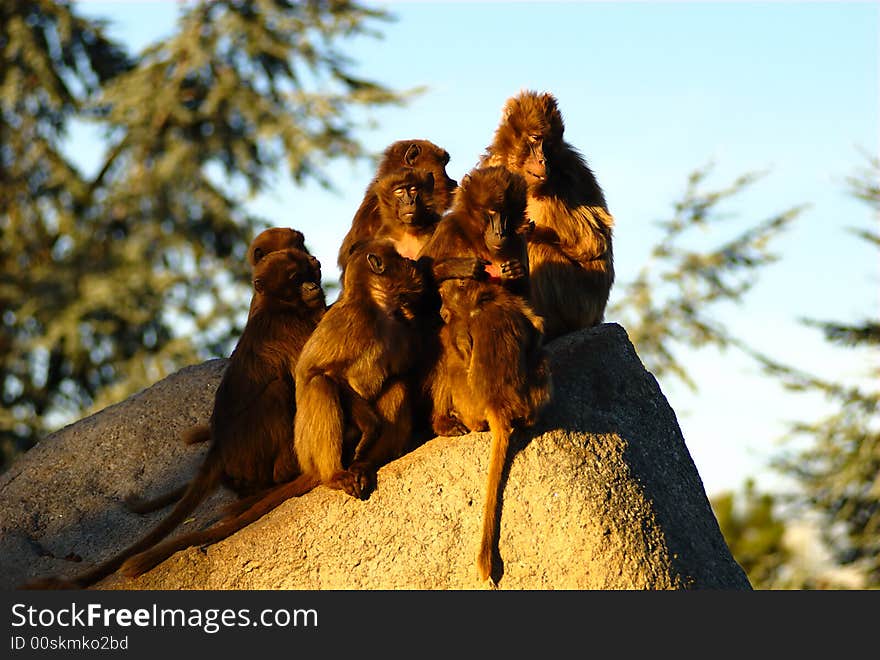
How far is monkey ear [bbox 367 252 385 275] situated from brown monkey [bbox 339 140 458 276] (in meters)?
1.17

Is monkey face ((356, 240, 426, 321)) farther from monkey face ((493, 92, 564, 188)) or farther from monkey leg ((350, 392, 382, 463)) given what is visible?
monkey face ((493, 92, 564, 188))

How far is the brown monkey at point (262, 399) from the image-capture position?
6340 millimetres

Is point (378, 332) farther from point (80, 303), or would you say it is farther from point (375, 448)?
point (80, 303)

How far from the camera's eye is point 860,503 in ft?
60.7

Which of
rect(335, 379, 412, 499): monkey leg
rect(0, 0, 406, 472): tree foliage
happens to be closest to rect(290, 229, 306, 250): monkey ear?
rect(335, 379, 412, 499): monkey leg

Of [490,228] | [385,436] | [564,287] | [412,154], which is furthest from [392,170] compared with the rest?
[385,436]

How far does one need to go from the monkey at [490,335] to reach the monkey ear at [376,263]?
1.08 feet

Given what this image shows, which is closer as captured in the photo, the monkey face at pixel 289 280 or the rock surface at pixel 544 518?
the rock surface at pixel 544 518

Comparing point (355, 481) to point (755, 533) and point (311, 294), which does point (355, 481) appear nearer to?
point (311, 294)

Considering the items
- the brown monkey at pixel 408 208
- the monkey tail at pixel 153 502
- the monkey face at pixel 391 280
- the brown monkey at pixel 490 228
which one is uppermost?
the brown monkey at pixel 408 208

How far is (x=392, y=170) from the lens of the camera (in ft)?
24.7

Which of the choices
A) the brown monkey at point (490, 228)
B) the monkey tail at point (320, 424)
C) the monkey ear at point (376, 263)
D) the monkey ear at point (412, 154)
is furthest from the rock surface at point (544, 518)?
the monkey ear at point (412, 154)

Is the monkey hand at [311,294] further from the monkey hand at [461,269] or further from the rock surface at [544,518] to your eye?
the rock surface at [544,518]

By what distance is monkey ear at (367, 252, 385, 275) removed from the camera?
598 centimetres
